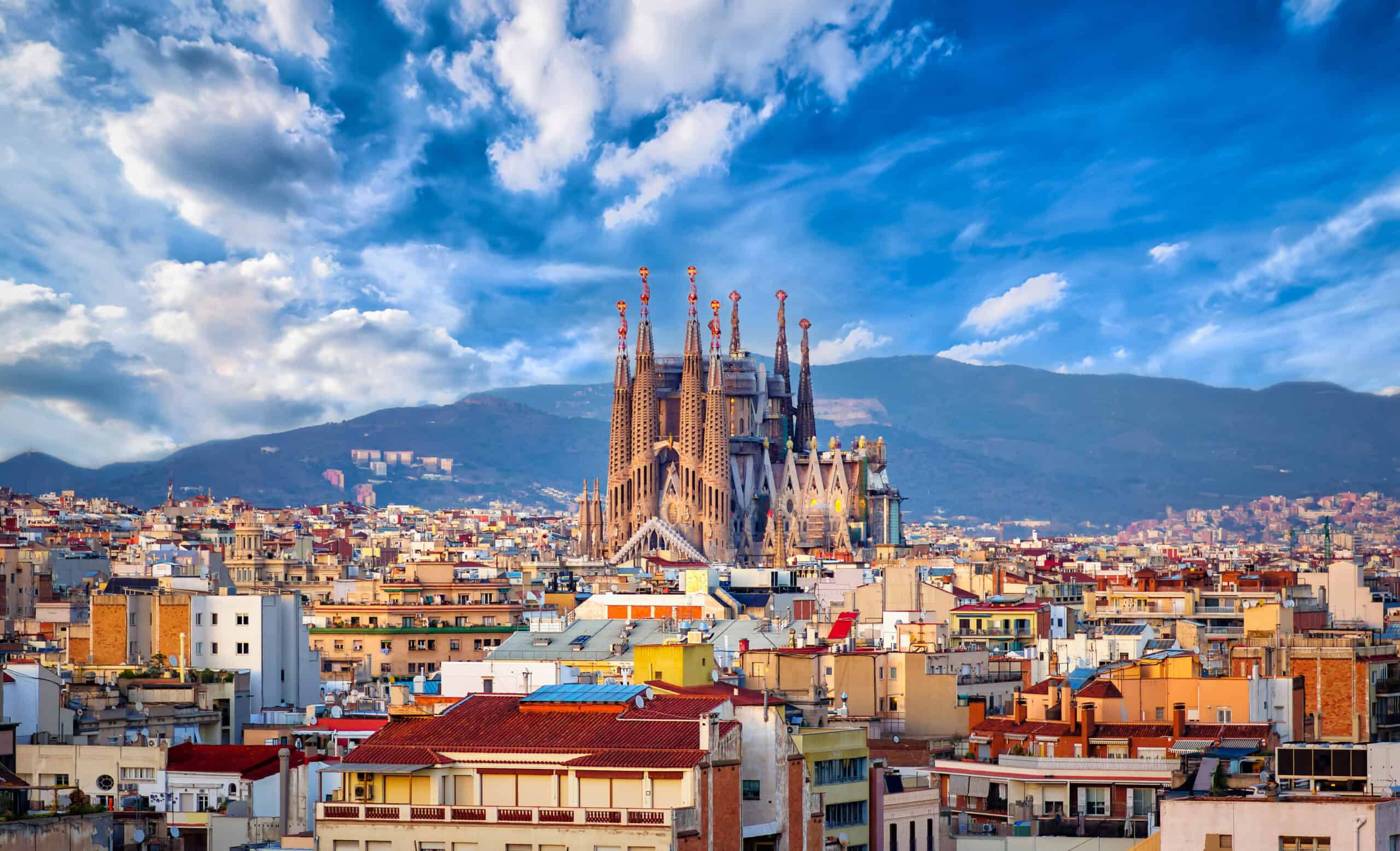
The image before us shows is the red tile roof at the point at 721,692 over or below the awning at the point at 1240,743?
over

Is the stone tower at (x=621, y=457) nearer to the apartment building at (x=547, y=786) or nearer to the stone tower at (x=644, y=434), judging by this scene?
the stone tower at (x=644, y=434)

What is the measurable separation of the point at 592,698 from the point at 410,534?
16062 centimetres

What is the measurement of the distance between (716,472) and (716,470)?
0.18m

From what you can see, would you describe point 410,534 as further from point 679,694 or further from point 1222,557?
point 679,694

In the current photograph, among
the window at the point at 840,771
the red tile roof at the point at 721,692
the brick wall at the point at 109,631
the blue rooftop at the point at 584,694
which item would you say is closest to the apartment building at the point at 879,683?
the red tile roof at the point at 721,692

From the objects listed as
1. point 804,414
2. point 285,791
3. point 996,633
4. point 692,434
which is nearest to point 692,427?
point 692,434

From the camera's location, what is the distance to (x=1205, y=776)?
23703 mm

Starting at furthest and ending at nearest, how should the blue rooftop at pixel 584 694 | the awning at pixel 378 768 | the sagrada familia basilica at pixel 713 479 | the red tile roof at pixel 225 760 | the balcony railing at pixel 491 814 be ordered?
1. the sagrada familia basilica at pixel 713 479
2. the red tile roof at pixel 225 760
3. the blue rooftop at pixel 584 694
4. the awning at pixel 378 768
5. the balcony railing at pixel 491 814

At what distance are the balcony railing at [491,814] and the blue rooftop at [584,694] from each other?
2453mm

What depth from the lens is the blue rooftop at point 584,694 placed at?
24.0 meters

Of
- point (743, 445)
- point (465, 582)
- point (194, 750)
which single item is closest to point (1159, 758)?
point (194, 750)

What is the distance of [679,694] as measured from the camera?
85.6ft

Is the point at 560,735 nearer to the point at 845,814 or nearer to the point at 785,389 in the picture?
the point at 845,814

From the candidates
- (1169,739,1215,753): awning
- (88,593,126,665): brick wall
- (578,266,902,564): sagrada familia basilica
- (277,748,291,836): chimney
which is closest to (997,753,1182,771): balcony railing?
(1169,739,1215,753): awning
